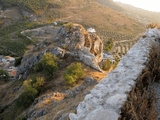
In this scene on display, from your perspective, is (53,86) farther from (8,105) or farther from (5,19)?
(5,19)

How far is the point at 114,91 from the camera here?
5746 millimetres

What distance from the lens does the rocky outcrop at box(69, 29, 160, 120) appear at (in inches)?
198

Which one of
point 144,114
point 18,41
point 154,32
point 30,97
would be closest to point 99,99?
point 144,114

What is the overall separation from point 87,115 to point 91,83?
34.8 ft

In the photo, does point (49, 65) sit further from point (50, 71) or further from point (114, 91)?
point (114, 91)

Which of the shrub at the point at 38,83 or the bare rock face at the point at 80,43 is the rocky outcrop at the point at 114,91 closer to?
the shrub at the point at 38,83

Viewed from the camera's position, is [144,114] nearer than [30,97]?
Yes

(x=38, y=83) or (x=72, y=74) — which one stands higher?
(x=72, y=74)

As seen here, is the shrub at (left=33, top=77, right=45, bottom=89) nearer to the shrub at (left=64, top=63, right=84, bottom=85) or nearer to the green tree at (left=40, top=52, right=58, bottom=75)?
the green tree at (left=40, top=52, right=58, bottom=75)

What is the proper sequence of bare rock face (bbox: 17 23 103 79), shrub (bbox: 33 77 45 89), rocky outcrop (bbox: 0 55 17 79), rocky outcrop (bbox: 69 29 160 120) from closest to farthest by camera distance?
rocky outcrop (bbox: 69 29 160 120) → shrub (bbox: 33 77 45 89) → bare rock face (bbox: 17 23 103 79) → rocky outcrop (bbox: 0 55 17 79)

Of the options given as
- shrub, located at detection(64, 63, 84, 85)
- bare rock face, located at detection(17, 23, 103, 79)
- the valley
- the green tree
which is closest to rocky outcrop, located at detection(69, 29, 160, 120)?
the valley

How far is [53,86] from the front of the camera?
1873 centimetres

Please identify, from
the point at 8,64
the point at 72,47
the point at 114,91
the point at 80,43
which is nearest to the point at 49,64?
the point at 72,47

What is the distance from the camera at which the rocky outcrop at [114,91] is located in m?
5.02
